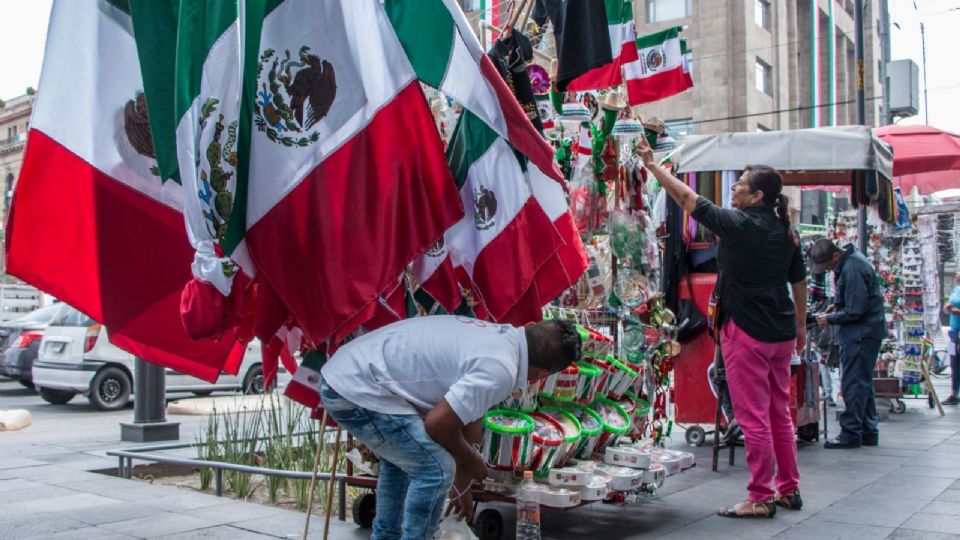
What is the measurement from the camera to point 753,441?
5.43 metres

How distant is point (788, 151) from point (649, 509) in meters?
3.79

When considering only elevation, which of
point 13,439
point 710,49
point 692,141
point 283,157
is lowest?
point 13,439

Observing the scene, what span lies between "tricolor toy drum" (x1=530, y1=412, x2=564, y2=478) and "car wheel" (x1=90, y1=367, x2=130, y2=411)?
10343 mm

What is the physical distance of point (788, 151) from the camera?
794 cm

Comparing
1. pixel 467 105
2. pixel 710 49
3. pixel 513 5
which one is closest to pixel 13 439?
pixel 513 5

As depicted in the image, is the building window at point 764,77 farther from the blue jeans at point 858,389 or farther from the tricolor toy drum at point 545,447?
the tricolor toy drum at point 545,447

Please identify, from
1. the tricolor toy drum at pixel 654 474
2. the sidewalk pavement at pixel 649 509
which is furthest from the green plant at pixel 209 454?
the tricolor toy drum at pixel 654 474

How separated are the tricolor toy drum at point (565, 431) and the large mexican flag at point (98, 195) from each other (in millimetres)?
2058

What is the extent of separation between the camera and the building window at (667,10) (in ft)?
109

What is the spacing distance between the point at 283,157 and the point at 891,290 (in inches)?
426

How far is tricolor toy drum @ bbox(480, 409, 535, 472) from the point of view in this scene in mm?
4555

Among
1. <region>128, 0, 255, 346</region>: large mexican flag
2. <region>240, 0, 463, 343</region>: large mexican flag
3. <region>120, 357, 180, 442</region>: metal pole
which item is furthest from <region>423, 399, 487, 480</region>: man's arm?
<region>120, 357, 180, 442</region>: metal pole

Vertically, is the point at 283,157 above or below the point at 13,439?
above

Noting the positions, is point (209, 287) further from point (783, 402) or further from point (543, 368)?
point (783, 402)
